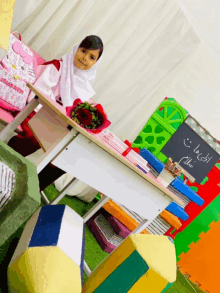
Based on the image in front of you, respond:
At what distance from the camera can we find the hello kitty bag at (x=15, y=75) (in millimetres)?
1396

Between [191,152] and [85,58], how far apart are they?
1.23 m

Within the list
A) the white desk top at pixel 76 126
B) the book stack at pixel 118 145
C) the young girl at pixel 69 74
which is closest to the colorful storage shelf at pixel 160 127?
the young girl at pixel 69 74

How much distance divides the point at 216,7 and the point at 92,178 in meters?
2.43

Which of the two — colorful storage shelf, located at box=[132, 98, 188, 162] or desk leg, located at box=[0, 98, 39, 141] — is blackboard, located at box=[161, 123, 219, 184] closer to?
colorful storage shelf, located at box=[132, 98, 188, 162]

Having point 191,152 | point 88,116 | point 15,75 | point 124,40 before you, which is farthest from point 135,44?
point 88,116

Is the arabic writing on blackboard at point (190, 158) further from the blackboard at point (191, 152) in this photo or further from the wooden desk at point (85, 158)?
the wooden desk at point (85, 158)

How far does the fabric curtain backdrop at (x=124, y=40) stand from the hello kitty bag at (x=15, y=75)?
391 mm

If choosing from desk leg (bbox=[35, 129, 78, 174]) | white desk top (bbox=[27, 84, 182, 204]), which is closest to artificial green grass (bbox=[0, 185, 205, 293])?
desk leg (bbox=[35, 129, 78, 174])

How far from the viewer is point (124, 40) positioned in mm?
2182

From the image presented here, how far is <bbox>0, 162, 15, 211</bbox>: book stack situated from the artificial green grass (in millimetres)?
392

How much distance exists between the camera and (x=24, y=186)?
0.52 metres

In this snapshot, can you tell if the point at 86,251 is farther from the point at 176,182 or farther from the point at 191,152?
the point at 191,152

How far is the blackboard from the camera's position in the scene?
2.28m

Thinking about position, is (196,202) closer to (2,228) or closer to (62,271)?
(62,271)
